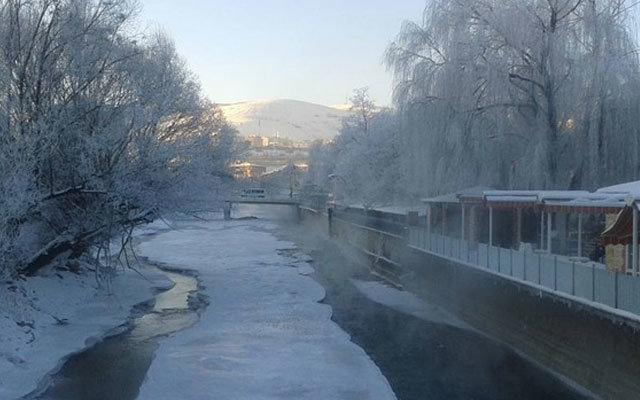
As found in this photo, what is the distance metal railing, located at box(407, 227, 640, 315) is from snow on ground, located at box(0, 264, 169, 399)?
9.97 meters

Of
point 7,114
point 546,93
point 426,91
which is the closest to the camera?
point 7,114

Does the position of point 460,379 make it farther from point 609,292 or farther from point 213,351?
point 213,351

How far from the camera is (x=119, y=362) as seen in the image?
54.1ft

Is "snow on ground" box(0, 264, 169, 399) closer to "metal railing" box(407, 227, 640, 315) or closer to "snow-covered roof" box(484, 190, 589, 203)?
"metal railing" box(407, 227, 640, 315)

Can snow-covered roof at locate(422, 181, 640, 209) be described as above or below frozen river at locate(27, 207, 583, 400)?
above

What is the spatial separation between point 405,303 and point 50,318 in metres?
11.3

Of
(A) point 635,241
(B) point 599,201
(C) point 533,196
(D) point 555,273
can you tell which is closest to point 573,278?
(D) point 555,273

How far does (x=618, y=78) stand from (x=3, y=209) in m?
16.9

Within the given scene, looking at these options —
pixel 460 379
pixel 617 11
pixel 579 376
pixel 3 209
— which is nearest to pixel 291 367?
pixel 460 379

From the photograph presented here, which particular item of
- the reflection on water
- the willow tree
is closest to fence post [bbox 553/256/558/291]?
the willow tree

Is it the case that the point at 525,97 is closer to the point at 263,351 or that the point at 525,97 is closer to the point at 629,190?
the point at 629,190

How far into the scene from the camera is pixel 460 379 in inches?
599

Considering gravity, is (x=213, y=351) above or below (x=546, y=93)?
below

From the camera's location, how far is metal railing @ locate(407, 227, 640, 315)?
1241 centimetres
